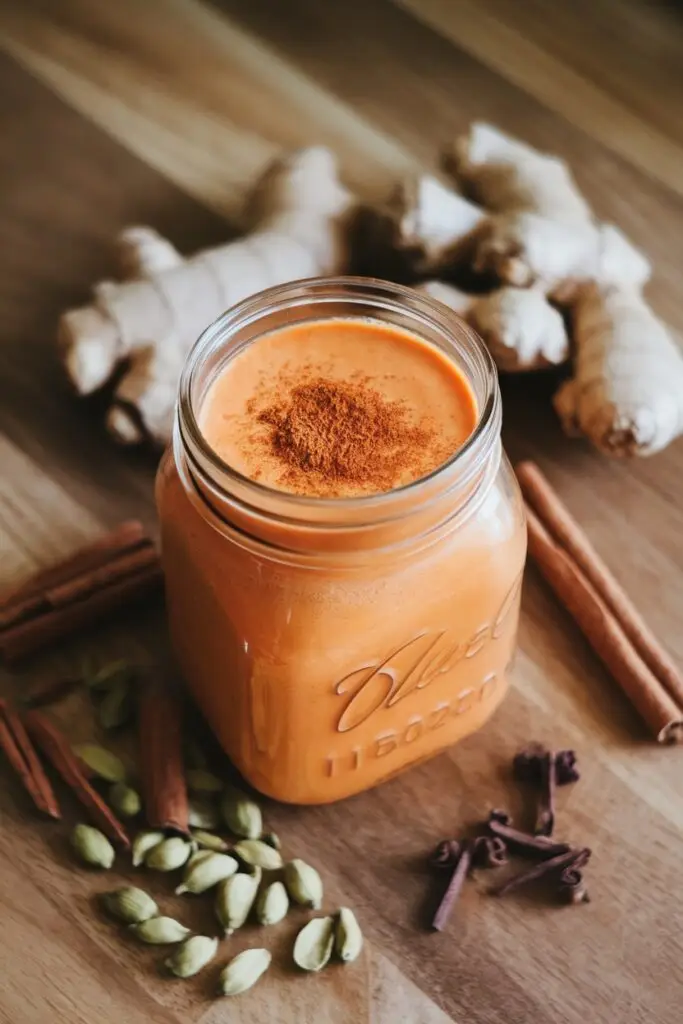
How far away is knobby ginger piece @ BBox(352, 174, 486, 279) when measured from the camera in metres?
1.27

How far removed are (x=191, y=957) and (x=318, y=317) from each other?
0.50 metres

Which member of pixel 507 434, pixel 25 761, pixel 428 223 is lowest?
pixel 25 761

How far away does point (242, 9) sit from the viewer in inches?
63.6

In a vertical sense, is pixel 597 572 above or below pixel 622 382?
below

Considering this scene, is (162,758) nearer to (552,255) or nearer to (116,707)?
(116,707)

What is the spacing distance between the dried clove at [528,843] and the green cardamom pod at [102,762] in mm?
313

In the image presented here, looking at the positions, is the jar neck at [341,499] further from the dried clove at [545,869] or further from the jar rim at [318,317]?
the dried clove at [545,869]

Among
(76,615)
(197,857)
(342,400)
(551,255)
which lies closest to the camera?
(342,400)

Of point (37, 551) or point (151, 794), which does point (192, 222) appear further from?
point (151, 794)

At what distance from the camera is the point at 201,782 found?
1063mm

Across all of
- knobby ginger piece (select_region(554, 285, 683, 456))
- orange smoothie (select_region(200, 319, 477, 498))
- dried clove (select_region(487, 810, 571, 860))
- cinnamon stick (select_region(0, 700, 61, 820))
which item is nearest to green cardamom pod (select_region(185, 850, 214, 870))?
cinnamon stick (select_region(0, 700, 61, 820))

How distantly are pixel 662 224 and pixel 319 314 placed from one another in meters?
0.61

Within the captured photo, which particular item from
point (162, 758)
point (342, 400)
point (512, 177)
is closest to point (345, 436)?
point (342, 400)

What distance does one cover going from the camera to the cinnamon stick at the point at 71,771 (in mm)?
1033
